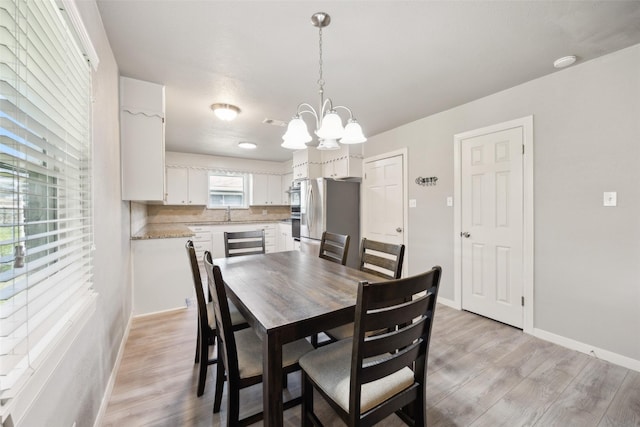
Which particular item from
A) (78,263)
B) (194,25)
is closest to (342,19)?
(194,25)

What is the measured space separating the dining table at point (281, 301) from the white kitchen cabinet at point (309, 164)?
292cm

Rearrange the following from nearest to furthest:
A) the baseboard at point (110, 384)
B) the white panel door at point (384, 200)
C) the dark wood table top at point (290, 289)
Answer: the dark wood table top at point (290, 289)
the baseboard at point (110, 384)
the white panel door at point (384, 200)

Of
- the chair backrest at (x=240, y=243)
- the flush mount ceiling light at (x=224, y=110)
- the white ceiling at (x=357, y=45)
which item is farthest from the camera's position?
the flush mount ceiling light at (x=224, y=110)

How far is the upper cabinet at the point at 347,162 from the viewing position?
428cm

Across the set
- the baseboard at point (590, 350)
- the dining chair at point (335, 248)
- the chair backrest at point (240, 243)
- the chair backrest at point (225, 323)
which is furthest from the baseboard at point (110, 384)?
the baseboard at point (590, 350)

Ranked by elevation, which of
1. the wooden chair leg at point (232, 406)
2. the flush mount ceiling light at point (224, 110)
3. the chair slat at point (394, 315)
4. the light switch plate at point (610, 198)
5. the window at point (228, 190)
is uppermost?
the flush mount ceiling light at point (224, 110)

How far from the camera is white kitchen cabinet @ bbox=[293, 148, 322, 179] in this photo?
4762 mm

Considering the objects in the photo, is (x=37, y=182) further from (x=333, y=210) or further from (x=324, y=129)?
(x=333, y=210)

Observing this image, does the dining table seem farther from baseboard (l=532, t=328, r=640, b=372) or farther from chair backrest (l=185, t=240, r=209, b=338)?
baseboard (l=532, t=328, r=640, b=372)

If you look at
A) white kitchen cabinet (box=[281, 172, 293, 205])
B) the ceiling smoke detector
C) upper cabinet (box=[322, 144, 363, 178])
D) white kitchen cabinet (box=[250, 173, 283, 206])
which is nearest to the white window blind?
the ceiling smoke detector

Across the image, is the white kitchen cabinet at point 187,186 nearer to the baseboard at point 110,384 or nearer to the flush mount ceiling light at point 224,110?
the flush mount ceiling light at point 224,110

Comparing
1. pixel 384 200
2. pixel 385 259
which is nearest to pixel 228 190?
pixel 384 200

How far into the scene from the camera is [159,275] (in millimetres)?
A: 2859

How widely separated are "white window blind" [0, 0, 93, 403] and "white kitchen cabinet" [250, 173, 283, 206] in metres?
4.92
